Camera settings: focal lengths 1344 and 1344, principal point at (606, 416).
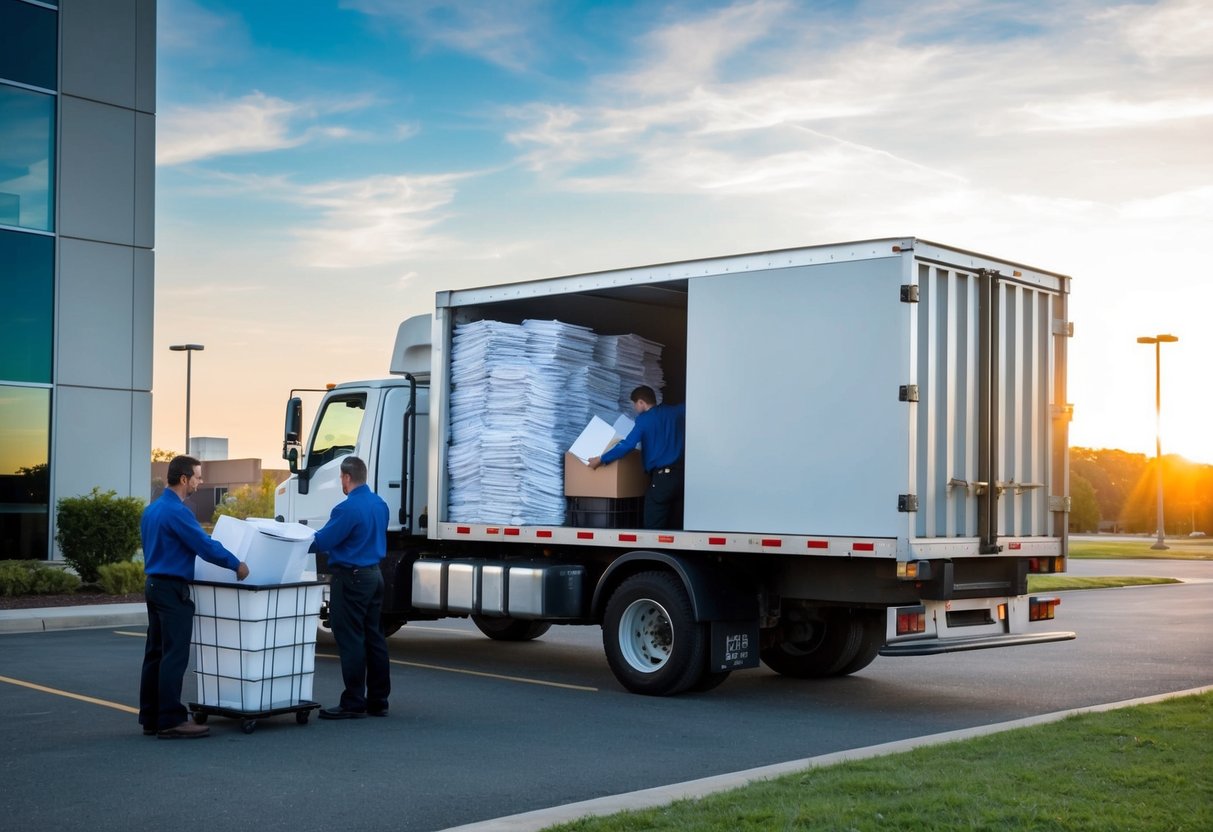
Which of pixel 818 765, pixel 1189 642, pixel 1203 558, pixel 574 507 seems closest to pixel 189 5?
pixel 574 507

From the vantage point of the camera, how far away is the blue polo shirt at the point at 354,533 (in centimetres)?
946

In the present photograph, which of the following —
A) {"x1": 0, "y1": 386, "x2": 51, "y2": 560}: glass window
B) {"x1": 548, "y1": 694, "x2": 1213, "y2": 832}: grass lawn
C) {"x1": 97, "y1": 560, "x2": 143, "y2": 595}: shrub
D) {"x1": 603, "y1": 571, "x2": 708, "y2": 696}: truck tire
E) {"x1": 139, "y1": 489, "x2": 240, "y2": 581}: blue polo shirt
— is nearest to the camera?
{"x1": 548, "y1": 694, "x2": 1213, "y2": 832}: grass lawn

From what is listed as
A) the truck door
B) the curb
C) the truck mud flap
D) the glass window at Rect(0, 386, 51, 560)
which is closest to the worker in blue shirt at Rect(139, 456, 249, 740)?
the curb

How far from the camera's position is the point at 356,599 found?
952cm

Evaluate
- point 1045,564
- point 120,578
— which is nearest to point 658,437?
point 1045,564

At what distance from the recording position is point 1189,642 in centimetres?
Answer: 1577

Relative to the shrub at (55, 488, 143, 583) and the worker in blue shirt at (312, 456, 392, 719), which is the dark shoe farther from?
the shrub at (55, 488, 143, 583)

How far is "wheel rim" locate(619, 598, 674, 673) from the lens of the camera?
429 inches

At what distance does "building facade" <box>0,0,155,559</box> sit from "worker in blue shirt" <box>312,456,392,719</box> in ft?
42.1

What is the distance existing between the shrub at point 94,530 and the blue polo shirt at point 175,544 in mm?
11708

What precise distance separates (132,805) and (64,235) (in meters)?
16.4

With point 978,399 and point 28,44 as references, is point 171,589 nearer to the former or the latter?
point 978,399

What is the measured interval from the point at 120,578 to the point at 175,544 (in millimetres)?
11258

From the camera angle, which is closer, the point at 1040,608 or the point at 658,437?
the point at 1040,608
